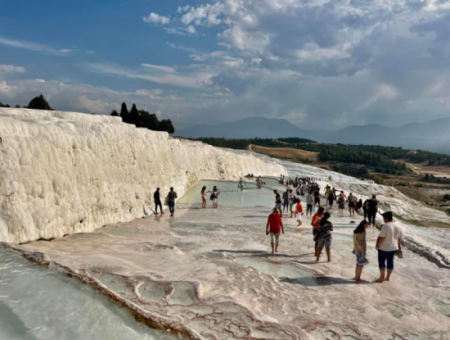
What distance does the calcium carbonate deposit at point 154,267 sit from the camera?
5867 millimetres

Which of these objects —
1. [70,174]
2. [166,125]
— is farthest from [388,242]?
[166,125]

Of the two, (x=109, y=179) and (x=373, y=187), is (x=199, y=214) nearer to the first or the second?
(x=109, y=179)

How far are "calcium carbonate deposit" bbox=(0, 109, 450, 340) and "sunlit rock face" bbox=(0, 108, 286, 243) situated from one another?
0.05m

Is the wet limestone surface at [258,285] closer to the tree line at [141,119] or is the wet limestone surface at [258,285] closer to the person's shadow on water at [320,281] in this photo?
the person's shadow on water at [320,281]

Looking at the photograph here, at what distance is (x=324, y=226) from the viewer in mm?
9961

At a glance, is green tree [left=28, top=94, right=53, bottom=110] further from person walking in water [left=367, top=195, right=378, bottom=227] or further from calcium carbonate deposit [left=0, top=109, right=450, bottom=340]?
person walking in water [left=367, top=195, right=378, bottom=227]

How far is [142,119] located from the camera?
66.2 meters

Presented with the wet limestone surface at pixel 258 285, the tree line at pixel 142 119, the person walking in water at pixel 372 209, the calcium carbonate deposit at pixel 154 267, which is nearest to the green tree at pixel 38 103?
the tree line at pixel 142 119

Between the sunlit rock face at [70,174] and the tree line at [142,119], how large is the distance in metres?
40.1

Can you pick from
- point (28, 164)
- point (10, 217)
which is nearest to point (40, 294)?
point (10, 217)

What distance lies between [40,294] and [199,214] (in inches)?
466

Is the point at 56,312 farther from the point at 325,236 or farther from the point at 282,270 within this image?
the point at 325,236

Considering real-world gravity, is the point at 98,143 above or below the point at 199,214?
above

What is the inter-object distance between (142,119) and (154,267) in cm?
6059
